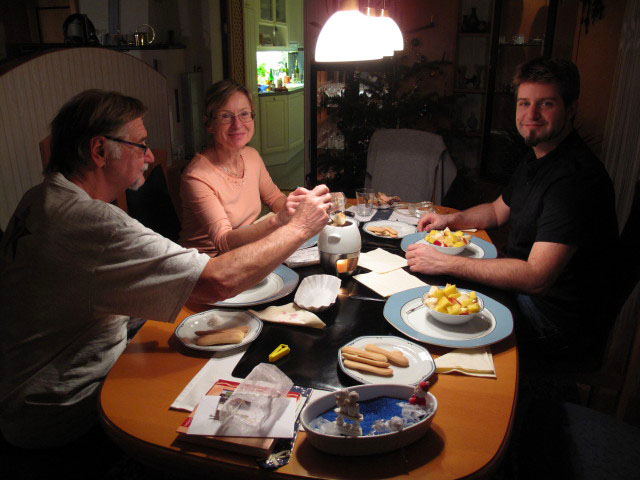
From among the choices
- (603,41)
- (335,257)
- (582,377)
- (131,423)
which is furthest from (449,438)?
(603,41)

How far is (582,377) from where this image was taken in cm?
169

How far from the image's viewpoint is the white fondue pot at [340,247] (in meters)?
1.56

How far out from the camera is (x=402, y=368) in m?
1.11

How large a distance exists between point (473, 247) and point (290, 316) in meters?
0.89

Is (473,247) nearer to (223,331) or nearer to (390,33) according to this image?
(390,33)

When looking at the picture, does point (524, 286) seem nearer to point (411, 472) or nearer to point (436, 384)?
point (436, 384)

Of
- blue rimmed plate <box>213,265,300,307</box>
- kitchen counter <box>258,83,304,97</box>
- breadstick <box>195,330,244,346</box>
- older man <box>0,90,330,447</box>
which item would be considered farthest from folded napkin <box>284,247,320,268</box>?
kitchen counter <box>258,83,304,97</box>

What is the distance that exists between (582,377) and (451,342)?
2.57 ft

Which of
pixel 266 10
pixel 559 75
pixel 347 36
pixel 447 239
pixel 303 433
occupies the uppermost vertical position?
pixel 266 10

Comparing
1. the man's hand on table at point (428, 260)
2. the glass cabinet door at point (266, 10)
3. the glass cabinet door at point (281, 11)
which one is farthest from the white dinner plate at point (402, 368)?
the glass cabinet door at point (281, 11)

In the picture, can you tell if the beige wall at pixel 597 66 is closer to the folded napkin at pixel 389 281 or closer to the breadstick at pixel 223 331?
the folded napkin at pixel 389 281

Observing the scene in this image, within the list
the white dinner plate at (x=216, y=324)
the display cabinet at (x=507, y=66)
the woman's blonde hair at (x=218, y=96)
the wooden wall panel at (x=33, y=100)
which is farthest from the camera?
the display cabinet at (x=507, y=66)

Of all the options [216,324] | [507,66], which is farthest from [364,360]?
[507,66]

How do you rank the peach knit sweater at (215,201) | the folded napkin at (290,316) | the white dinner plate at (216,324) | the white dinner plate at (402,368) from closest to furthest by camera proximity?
1. the white dinner plate at (402,368)
2. the white dinner plate at (216,324)
3. the folded napkin at (290,316)
4. the peach knit sweater at (215,201)
